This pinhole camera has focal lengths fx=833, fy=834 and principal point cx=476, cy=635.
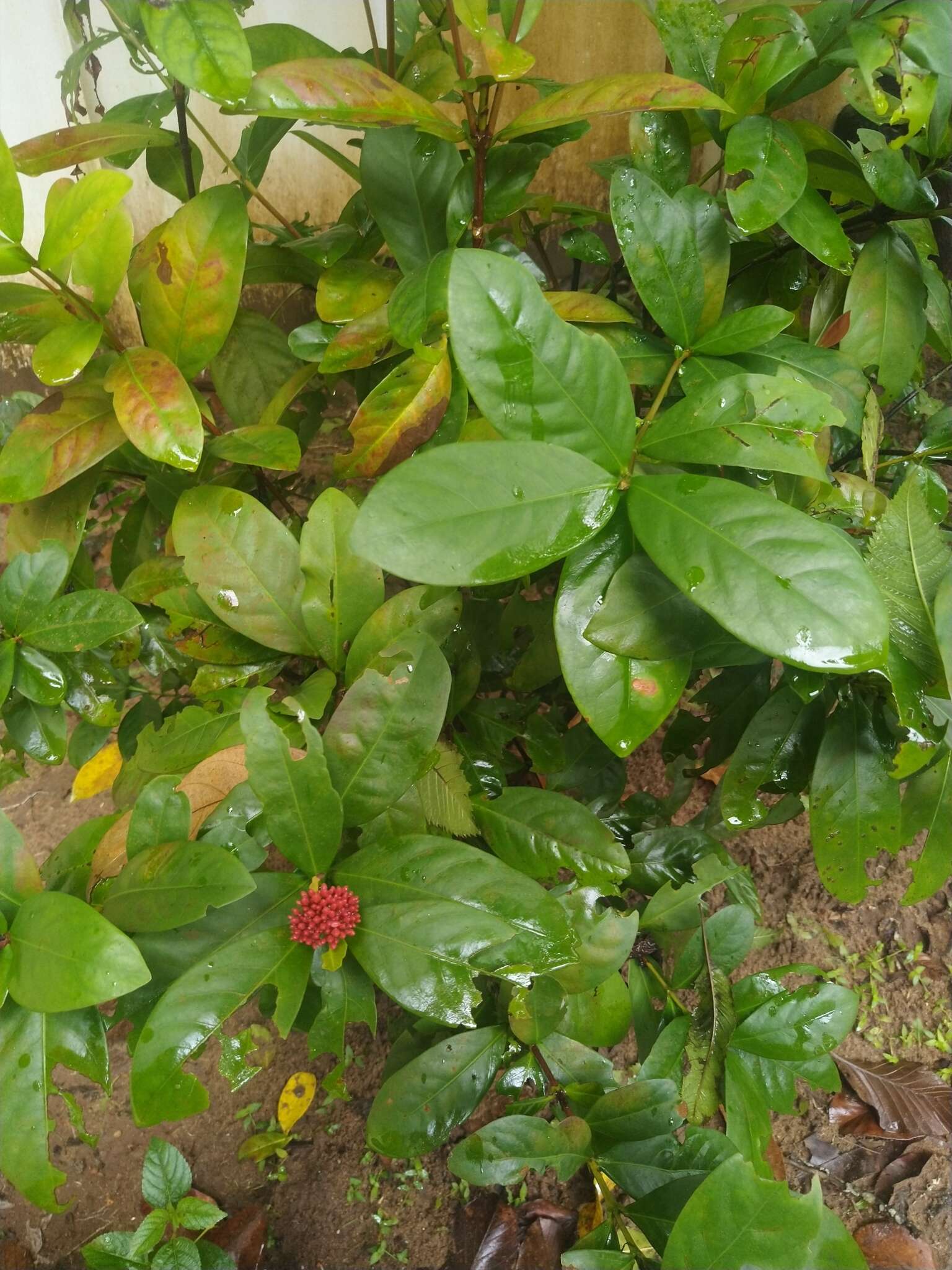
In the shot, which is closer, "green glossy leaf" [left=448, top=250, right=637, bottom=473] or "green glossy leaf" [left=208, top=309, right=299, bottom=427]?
"green glossy leaf" [left=448, top=250, right=637, bottom=473]

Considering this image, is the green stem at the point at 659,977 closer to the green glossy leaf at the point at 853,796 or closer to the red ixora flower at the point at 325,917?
the green glossy leaf at the point at 853,796

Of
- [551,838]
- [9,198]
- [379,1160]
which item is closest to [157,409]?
[9,198]

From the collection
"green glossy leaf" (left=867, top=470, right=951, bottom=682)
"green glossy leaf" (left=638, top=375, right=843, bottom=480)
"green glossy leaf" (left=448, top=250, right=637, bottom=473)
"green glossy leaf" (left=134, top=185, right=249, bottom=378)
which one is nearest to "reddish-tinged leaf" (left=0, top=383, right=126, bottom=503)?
"green glossy leaf" (left=134, top=185, right=249, bottom=378)

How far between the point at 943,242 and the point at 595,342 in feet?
2.28

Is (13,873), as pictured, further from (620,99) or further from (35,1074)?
(620,99)

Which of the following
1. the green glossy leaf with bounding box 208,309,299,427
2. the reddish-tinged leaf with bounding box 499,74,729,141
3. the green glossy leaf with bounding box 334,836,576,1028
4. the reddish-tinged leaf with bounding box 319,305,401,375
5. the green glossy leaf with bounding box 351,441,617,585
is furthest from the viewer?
the green glossy leaf with bounding box 208,309,299,427

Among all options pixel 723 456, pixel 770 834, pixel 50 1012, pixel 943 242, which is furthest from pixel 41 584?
pixel 770 834

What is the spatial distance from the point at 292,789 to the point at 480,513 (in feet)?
1.05

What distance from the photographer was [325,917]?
30.3 inches

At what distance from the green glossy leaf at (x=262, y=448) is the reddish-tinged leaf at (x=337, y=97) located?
35cm

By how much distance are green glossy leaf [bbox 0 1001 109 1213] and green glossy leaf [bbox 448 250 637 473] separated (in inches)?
A: 26.8

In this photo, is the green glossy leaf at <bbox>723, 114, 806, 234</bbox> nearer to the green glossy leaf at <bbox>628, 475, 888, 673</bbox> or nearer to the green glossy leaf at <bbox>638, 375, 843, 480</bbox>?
the green glossy leaf at <bbox>638, 375, 843, 480</bbox>

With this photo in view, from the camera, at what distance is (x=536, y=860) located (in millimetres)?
Result: 1007

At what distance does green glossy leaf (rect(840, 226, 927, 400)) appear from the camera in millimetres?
1061
